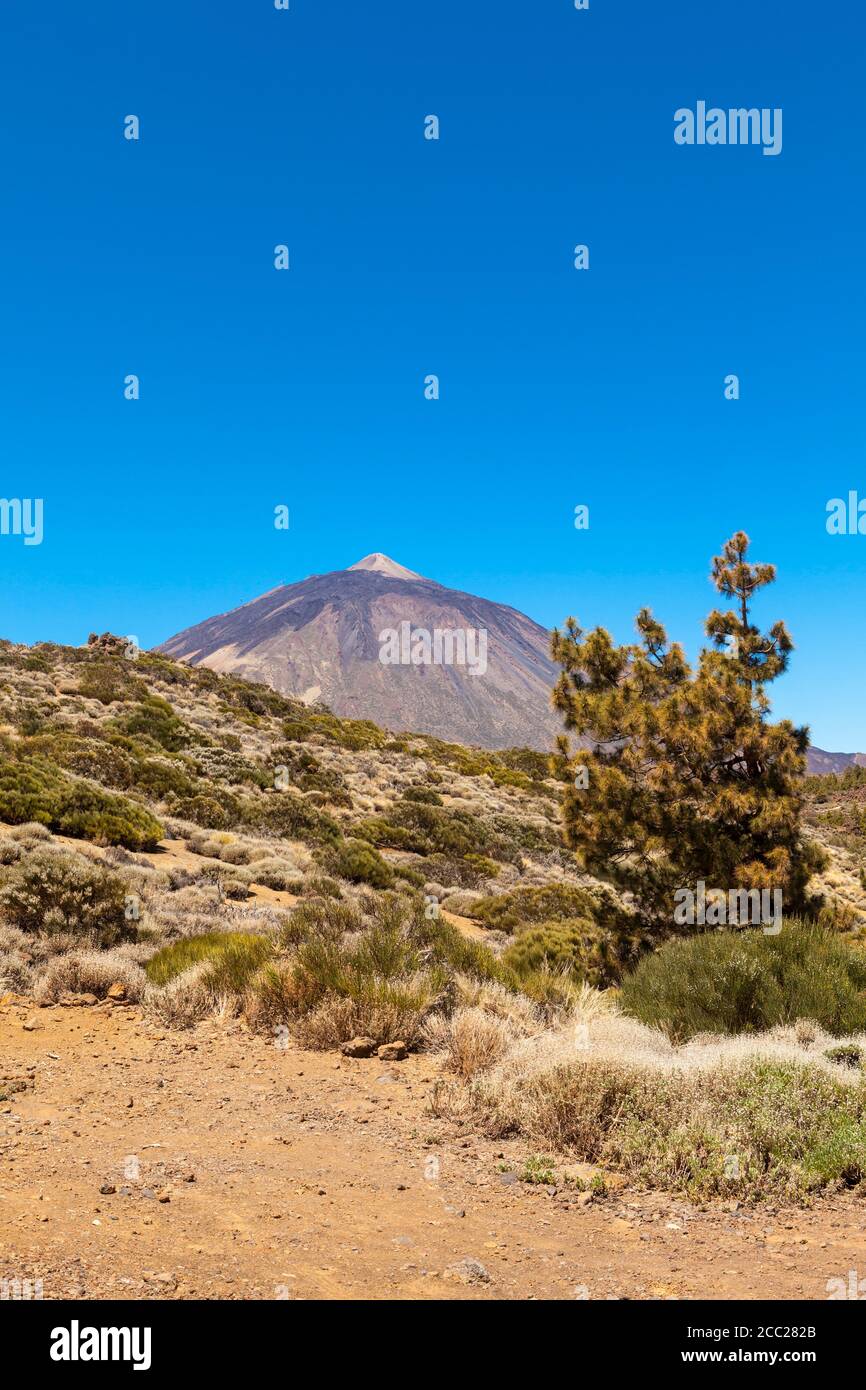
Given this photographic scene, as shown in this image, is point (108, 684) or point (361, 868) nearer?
point (361, 868)

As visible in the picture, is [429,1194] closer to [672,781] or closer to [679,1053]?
[679,1053]

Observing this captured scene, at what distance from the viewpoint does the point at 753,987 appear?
7.11 m

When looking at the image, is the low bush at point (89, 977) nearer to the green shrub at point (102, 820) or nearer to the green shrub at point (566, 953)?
the green shrub at point (566, 953)

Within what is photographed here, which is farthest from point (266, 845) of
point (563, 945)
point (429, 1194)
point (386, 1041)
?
point (429, 1194)

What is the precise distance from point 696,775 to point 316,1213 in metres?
8.89

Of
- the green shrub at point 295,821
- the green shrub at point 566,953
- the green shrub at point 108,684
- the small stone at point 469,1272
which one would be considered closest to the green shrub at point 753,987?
the green shrub at point 566,953

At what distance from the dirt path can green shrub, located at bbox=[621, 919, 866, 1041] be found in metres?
2.34

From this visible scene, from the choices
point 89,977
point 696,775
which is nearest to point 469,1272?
point 89,977

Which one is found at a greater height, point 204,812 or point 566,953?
point 204,812

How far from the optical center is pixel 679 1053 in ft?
20.7

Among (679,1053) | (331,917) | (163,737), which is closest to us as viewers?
(679,1053)

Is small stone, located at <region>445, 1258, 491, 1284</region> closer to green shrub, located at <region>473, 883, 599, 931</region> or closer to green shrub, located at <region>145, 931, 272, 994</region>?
green shrub, located at <region>145, 931, 272, 994</region>

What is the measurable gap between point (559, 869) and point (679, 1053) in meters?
17.7

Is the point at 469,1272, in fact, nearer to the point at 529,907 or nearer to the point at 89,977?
the point at 89,977
